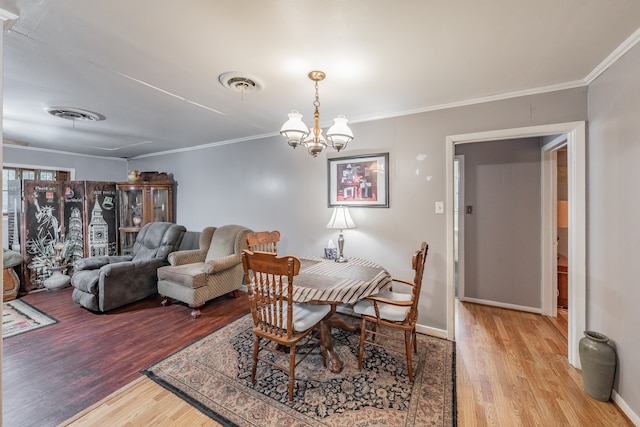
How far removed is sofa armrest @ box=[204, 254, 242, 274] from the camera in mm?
3375

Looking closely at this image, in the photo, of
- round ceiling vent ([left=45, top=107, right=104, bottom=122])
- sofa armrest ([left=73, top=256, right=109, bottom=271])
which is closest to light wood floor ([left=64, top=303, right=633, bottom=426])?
sofa armrest ([left=73, top=256, right=109, bottom=271])

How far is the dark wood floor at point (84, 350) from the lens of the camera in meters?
1.86

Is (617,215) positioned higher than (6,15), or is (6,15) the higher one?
(6,15)

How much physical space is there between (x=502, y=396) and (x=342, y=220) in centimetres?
197

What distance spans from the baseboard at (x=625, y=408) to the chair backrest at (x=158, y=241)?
4.88 m

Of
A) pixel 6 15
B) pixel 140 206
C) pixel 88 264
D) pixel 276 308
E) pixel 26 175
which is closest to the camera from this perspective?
pixel 6 15

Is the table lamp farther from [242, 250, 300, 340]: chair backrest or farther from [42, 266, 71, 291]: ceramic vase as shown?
[42, 266, 71, 291]: ceramic vase

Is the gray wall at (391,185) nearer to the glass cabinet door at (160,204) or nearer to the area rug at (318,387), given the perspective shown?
the area rug at (318,387)

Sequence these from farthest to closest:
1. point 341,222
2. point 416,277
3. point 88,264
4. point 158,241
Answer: point 158,241
point 88,264
point 341,222
point 416,277

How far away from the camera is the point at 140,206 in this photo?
4953 millimetres

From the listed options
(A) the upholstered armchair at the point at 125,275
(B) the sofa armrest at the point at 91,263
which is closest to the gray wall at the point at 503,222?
(A) the upholstered armchair at the point at 125,275

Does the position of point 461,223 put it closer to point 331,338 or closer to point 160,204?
point 331,338

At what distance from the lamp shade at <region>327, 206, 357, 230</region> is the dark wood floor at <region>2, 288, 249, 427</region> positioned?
1647mm

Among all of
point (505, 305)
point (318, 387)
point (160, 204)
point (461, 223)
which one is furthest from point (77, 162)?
point (505, 305)
